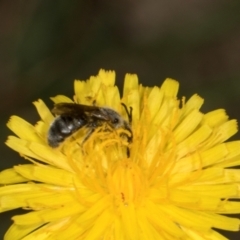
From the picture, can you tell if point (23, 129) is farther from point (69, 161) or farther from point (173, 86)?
point (173, 86)

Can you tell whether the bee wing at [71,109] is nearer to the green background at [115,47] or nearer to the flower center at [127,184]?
the flower center at [127,184]

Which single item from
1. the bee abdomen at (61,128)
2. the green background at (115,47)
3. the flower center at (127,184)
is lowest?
the flower center at (127,184)

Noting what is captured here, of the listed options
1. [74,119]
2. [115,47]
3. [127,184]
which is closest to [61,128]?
[74,119]

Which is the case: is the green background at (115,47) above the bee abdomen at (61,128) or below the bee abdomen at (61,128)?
above

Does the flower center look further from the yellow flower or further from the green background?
the green background

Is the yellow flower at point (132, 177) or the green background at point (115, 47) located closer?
the yellow flower at point (132, 177)

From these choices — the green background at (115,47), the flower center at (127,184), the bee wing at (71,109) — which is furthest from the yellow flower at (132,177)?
the green background at (115,47)

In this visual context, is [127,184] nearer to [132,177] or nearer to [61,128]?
[132,177]
